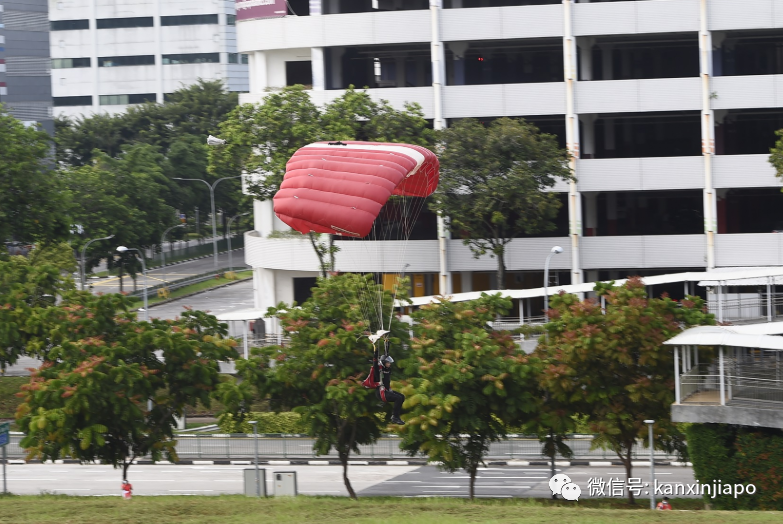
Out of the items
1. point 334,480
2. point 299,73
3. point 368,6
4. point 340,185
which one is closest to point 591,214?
point 368,6

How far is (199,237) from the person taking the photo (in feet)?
345

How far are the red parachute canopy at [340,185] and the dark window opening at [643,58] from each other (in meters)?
28.7

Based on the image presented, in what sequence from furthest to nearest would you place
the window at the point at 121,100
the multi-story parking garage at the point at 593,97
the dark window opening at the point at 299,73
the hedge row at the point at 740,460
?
the window at the point at 121,100 < the dark window opening at the point at 299,73 < the multi-story parking garage at the point at 593,97 < the hedge row at the point at 740,460

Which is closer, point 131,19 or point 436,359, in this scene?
point 436,359

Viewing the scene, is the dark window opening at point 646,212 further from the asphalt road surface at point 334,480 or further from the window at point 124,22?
the window at point 124,22

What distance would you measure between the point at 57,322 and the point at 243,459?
13.5 meters

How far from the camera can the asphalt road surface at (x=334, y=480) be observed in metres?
39.9

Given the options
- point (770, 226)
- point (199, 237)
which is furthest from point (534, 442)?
point (199, 237)

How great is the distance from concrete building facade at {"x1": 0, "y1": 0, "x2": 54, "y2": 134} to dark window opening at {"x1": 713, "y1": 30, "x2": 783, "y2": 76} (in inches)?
3236

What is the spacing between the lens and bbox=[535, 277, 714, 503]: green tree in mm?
29578

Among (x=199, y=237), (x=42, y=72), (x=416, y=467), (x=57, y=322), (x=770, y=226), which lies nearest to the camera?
(x=57, y=322)

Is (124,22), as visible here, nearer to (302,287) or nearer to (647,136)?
(302,287)

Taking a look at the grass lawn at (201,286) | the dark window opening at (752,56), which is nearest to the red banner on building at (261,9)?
the dark window opening at (752,56)

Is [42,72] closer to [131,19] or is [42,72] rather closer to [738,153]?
[131,19]
